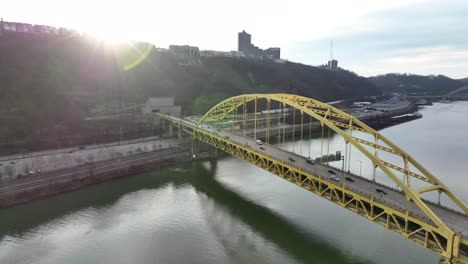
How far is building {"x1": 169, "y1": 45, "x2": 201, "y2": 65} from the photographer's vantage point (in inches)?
4355

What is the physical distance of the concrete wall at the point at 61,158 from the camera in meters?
37.6

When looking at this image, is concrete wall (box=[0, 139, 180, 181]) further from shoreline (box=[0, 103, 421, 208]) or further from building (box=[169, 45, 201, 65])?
building (box=[169, 45, 201, 65])

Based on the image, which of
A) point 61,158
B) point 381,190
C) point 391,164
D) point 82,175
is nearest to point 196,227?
point 381,190

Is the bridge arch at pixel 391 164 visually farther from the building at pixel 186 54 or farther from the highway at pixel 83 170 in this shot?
the building at pixel 186 54

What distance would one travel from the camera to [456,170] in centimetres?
4772

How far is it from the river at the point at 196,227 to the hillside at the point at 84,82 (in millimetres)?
22688

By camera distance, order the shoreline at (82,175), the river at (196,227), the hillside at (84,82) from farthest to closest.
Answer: the hillside at (84,82), the shoreline at (82,175), the river at (196,227)

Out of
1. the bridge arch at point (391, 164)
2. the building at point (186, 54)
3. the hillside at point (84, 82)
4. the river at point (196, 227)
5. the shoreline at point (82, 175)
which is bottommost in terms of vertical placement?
the river at point (196, 227)

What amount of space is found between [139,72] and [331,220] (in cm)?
7001

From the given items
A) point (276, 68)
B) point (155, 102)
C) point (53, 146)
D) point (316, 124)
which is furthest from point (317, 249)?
point (276, 68)

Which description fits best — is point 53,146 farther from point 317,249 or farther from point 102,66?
point 317,249

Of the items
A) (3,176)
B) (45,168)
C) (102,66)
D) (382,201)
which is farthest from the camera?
(102,66)

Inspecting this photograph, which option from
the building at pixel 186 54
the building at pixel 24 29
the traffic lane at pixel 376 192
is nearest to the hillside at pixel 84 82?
the building at pixel 24 29

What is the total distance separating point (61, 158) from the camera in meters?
41.9
